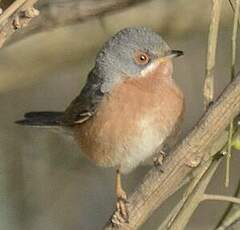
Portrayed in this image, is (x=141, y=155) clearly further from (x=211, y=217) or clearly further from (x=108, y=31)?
(x=211, y=217)

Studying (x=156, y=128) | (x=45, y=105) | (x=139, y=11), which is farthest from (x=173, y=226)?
(x=45, y=105)

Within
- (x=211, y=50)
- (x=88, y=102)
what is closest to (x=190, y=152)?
(x=211, y=50)

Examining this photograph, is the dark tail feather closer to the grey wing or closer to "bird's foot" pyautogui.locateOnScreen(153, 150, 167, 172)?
the grey wing

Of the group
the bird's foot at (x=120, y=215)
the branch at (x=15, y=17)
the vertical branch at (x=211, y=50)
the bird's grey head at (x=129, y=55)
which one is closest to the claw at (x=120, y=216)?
the bird's foot at (x=120, y=215)

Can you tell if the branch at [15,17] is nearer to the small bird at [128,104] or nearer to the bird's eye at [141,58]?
the small bird at [128,104]

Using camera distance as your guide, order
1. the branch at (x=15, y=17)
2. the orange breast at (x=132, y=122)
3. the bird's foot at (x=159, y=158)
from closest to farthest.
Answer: the branch at (x=15, y=17) → the bird's foot at (x=159, y=158) → the orange breast at (x=132, y=122)

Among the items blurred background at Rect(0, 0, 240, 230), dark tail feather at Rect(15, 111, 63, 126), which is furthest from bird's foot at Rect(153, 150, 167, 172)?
blurred background at Rect(0, 0, 240, 230)
